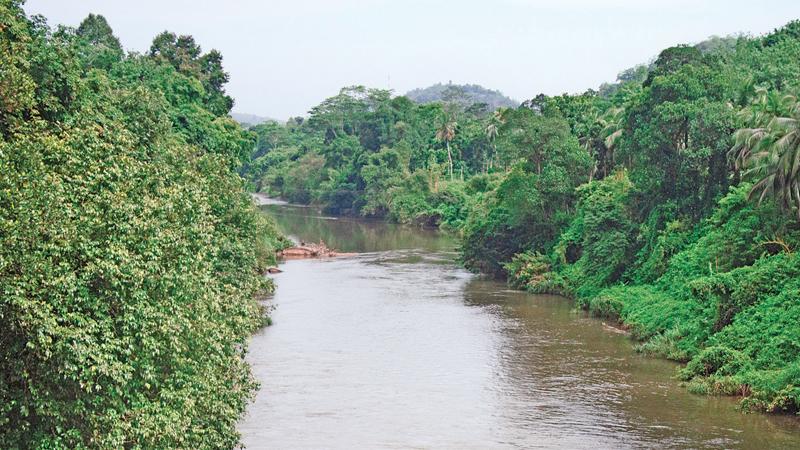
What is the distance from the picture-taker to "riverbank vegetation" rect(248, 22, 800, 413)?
3291 cm

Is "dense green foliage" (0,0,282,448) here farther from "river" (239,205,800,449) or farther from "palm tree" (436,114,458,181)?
"palm tree" (436,114,458,181)

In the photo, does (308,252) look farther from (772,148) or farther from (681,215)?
(772,148)

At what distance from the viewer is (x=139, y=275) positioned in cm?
Result: 1692

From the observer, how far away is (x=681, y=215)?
44906 millimetres

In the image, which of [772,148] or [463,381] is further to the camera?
[463,381]

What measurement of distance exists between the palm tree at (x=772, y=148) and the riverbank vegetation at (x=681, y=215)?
0.07 metres

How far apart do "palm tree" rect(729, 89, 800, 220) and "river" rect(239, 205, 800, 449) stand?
7.79m

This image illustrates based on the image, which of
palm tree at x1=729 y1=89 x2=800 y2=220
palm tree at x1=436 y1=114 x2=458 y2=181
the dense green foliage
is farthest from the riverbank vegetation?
palm tree at x1=436 y1=114 x2=458 y2=181

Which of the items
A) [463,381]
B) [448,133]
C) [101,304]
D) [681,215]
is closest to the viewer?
[101,304]

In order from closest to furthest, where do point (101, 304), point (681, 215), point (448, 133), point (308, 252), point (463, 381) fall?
point (101, 304) → point (463, 381) → point (681, 215) → point (308, 252) → point (448, 133)

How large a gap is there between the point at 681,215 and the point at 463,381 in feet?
54.2

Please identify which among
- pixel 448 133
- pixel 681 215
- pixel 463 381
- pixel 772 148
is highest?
pixel 448 133

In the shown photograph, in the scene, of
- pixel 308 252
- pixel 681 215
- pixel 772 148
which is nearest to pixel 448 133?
pixel 308 252

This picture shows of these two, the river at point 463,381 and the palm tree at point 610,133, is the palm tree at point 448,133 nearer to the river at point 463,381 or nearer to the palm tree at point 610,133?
the palm tree at point 610,133
